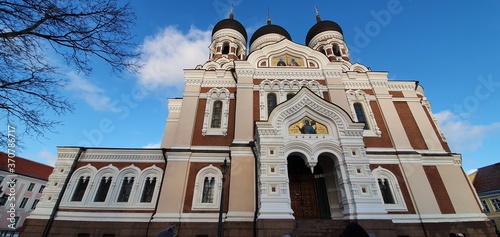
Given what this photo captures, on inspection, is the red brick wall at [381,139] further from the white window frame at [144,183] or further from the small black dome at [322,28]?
the small black dome at [322,28]

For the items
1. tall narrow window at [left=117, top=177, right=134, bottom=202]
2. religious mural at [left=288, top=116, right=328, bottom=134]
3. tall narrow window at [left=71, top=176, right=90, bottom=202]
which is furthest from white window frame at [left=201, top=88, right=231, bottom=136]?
tall narrow window at [left=71, top=176, right=90, bottom=202]

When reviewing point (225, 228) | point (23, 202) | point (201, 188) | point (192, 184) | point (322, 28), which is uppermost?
point (322, 28)

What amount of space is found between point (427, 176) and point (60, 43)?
1482 centimetres

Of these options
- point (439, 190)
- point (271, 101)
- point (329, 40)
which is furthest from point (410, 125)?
point (329, 40)

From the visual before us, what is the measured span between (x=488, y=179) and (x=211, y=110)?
33.3 meters

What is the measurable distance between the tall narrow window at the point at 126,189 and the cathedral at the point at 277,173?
5 cm

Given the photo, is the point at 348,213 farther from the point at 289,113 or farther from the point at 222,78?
the point at 222,78

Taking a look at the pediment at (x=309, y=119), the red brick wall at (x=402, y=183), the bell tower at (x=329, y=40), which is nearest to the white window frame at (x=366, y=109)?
the red brick wall at (x=402, y=183)

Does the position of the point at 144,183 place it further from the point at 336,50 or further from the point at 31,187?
the point at 31,187

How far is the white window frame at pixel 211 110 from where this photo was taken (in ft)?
40.1

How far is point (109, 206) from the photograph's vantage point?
10445 millimetres

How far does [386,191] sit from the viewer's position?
34.8ft

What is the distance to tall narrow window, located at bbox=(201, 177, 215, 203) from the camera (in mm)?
10445

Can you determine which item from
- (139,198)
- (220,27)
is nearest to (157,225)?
(139,198)
